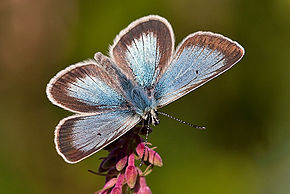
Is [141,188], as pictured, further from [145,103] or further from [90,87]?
[90,87]

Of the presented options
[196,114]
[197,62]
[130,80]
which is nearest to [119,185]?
[130,80]

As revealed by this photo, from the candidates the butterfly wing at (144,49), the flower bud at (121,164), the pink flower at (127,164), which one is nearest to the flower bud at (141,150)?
the pink flower at (127,164)

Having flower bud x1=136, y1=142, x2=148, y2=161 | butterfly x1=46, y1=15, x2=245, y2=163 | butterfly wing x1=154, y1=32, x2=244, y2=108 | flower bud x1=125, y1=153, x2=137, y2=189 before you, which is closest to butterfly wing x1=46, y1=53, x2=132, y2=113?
butterfly x1=46, y1=15, x2=245, y2=163
